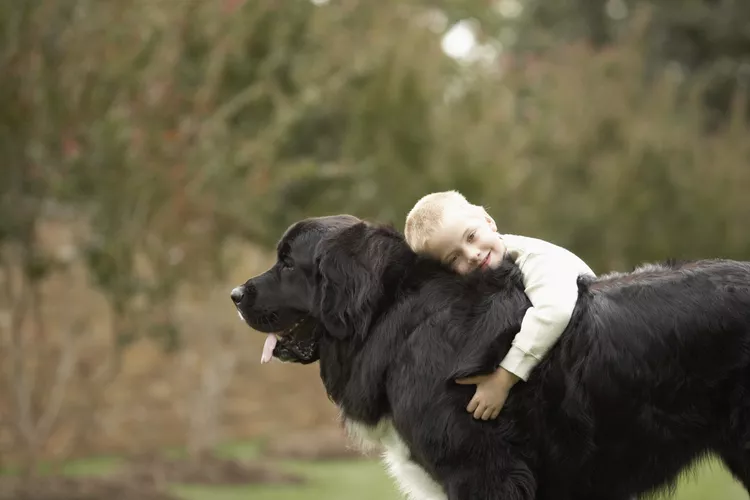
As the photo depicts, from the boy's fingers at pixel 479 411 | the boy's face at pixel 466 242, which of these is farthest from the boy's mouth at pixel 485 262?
the boy's fingers at pixel 479 411

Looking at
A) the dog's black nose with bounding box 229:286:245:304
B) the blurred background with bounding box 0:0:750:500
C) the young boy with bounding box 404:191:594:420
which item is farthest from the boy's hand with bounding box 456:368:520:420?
the blurred background with bounding box 0:0:750:500

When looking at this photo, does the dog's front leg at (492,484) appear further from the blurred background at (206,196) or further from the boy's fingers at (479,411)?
the blurred background at (206,196)

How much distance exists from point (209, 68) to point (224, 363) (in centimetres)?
446

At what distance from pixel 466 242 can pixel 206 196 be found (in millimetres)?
6128

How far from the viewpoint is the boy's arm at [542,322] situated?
10.7 ft

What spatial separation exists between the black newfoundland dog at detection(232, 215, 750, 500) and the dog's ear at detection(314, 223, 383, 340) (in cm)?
2

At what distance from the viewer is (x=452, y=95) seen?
1241 cm

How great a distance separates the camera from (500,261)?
361 centimetres

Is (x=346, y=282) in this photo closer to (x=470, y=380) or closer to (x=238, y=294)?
(x=238, y=294)

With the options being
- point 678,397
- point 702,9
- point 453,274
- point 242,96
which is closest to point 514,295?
point 453,274

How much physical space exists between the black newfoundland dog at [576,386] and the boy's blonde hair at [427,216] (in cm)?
19

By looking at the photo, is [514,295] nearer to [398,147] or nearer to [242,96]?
[242,96]

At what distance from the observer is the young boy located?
3.26 meters

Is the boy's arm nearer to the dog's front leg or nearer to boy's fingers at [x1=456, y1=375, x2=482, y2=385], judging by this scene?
boy's fingers at [x1=456, y1=375, x2=482, y2=385]
